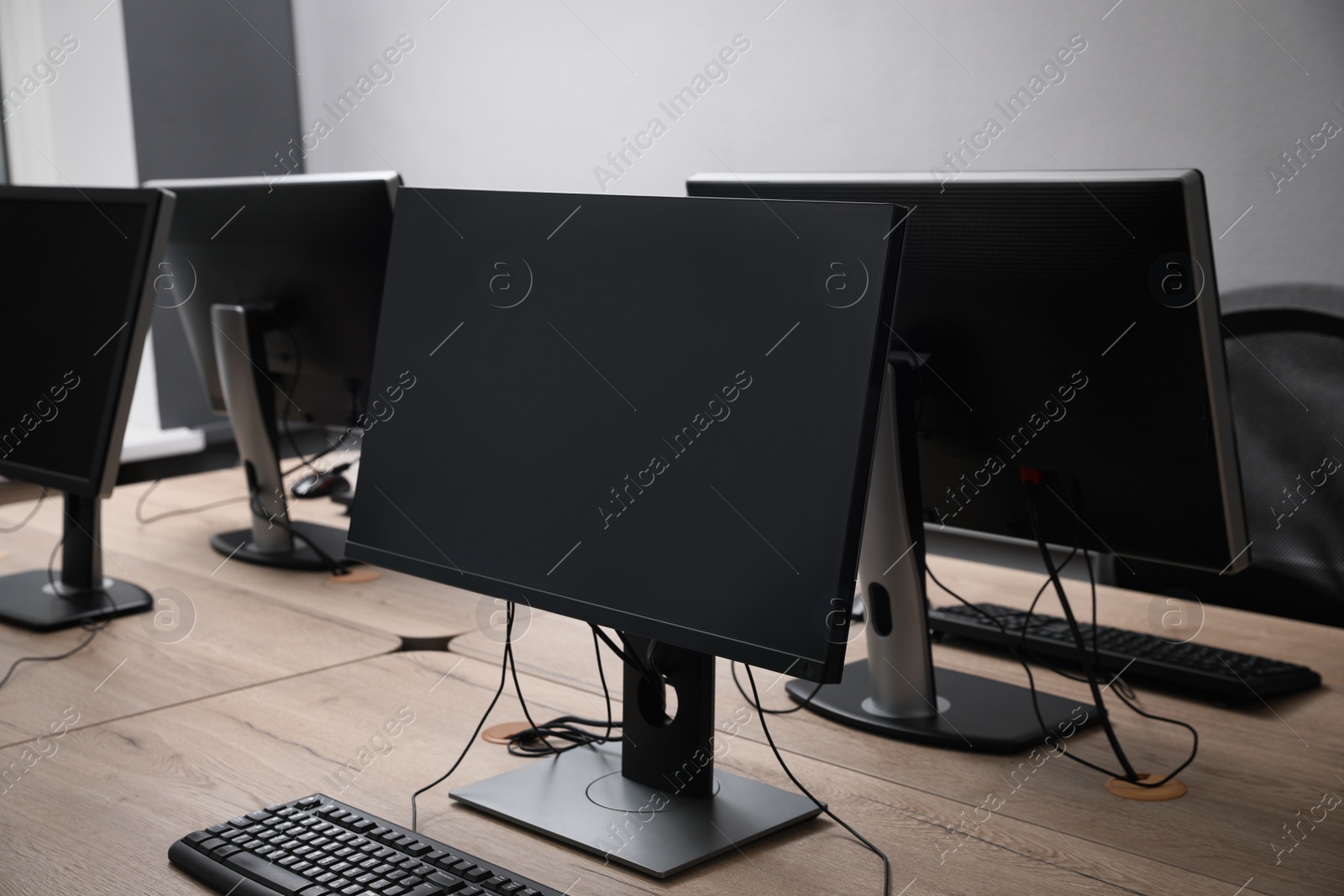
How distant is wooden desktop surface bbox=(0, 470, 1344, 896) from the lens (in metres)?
0.89

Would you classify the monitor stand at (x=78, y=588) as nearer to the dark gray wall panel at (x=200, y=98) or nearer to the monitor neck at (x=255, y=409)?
the monitor neck at (x=255, y=409)

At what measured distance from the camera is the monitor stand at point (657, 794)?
3.02 ft

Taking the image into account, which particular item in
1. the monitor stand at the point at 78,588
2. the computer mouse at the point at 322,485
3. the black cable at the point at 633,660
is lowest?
the computer mouse at the point at 322,485

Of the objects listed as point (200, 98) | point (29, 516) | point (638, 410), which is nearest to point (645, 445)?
point (638, 410)

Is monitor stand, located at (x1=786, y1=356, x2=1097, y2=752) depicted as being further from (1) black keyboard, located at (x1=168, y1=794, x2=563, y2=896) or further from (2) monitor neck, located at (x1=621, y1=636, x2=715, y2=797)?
(1) black keyboard, located at (x1=168, y1=794, x2=563, y2=896)

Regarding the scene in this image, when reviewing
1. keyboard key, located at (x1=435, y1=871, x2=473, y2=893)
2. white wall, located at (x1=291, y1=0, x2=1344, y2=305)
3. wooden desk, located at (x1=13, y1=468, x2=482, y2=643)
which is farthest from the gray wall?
keyboard key, located at (x1=435, y1=871, x2=473, y2=893)

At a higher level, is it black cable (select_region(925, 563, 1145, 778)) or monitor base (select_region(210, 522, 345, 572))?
black cable (select_region(925, 563, 1145, 778))

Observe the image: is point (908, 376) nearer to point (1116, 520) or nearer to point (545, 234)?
point (1116, 520)

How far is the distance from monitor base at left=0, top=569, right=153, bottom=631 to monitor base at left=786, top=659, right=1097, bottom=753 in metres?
0.91

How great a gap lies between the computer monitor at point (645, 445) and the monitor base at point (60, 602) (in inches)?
25.8

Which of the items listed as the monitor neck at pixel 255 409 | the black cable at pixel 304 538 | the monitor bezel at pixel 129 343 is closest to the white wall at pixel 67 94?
the monitor neck at pixel 255 409

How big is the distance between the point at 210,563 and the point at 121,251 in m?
0.57

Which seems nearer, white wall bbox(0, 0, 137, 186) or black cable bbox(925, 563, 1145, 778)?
black cable bbox(925, 563, 1145, 778)

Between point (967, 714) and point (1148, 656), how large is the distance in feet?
0.89
